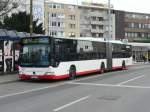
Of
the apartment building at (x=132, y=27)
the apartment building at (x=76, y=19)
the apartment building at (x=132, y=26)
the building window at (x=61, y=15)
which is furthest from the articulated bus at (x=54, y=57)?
the apartment building at (x=132, y=26)

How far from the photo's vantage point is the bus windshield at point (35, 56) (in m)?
21.8

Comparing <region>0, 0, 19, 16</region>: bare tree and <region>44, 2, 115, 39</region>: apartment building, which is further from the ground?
<region>44, 2, 115, 39</region>: apartment building

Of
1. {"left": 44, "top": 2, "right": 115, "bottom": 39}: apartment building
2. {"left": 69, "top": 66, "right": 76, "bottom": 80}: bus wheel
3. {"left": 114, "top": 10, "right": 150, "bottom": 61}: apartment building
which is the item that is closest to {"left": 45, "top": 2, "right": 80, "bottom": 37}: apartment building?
{"left": 44, "top": 2, "right": 115, "bottom": 39}: apartment building

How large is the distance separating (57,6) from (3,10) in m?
80.0

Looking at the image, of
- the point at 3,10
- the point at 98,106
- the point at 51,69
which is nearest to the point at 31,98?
the point at 98,106

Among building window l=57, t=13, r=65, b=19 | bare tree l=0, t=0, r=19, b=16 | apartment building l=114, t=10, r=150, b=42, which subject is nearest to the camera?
bare tree l=0, t=0, r=19, b=16

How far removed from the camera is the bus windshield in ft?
71.7

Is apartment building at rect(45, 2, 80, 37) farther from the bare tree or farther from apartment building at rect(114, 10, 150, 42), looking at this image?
the bare tree

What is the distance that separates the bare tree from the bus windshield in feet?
34.9

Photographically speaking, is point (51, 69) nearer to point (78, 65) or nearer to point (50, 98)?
point (78, 65)

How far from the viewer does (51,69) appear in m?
21.7

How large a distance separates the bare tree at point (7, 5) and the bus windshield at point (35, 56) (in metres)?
10.6

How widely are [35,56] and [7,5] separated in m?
12.3

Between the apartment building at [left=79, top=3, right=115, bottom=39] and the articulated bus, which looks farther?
the apartment building at [left=79, top=3, right=115, bottom=39]
